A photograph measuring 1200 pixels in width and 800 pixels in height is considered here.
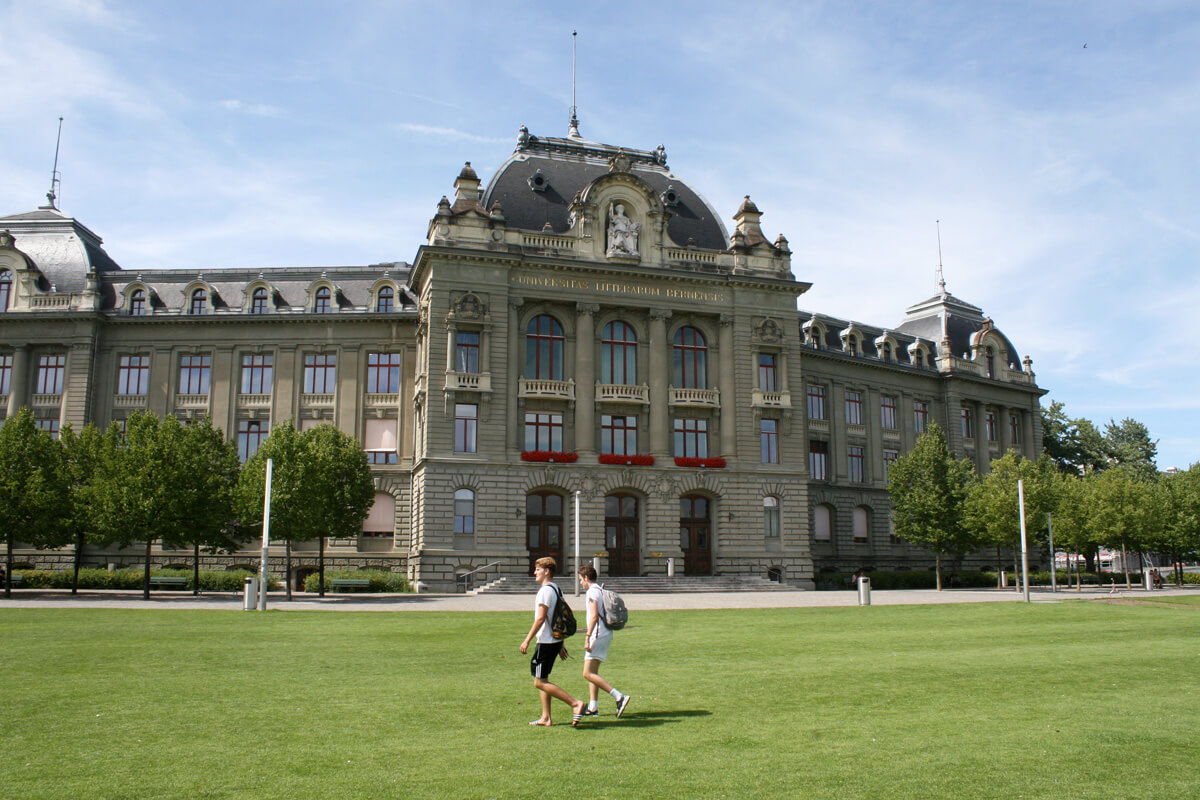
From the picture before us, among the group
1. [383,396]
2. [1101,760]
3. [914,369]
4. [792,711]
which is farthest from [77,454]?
[914,369]

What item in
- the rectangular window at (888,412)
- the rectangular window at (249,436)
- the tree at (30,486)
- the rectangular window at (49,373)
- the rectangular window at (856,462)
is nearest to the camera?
the tree at (30,486)

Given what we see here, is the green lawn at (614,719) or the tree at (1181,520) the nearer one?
the green lawn at (614,719)

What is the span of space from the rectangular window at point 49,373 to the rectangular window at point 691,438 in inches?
1468

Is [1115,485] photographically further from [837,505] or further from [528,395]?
[528,395]

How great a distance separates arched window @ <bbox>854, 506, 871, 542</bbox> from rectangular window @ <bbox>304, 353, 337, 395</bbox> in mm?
38094

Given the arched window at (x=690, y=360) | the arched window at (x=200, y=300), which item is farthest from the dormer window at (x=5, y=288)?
the arched window at (x=690, y=360)

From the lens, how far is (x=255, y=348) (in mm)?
60969

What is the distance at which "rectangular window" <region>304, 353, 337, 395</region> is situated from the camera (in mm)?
60812

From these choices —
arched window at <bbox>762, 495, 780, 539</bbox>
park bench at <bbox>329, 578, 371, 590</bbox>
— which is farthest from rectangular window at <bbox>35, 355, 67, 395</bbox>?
arched window at <bbox>762, 495, 780, 539</bbox>

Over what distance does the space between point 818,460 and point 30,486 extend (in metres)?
49.7

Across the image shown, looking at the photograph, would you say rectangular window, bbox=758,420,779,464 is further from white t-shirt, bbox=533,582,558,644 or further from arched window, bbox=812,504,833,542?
white t-shirt, bbox=533,582,558,644

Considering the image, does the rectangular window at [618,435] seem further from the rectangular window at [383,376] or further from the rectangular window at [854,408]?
the rectangular window at [854,408]

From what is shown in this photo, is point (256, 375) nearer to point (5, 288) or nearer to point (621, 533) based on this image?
point (5, 288)

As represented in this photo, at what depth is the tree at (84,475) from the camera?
44188 mm
